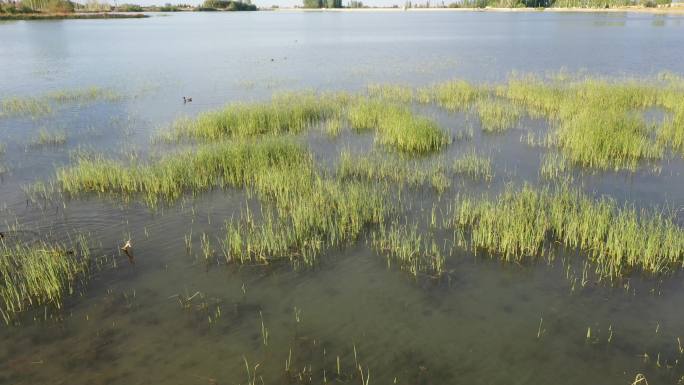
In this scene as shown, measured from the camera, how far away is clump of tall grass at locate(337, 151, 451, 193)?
41.1 ft

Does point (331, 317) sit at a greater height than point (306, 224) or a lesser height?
lesser

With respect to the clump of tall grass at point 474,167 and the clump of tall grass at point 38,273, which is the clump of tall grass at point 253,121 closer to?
the clump of tall grass at point 474,167

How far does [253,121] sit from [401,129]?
6161 millimetres

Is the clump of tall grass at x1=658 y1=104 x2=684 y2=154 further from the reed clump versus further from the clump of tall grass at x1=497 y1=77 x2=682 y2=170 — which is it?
the reed clump

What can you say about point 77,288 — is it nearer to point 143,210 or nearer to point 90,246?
point 90,246

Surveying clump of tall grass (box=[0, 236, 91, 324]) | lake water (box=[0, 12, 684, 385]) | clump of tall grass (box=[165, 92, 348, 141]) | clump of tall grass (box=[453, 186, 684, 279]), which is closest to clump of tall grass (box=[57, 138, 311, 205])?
lake water (box=[0, 12, 684, 385])

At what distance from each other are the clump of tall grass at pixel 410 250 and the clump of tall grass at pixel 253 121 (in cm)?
934

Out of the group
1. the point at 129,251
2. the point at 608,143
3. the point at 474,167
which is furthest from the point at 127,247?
the point at 608,143

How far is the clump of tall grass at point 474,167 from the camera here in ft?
42.5

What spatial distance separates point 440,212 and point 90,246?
8149 millimetres

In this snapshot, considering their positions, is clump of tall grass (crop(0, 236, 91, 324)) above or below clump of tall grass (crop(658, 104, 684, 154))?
below

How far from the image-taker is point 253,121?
17.9 meters

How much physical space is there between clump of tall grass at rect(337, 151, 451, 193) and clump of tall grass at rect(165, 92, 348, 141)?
17.1ft

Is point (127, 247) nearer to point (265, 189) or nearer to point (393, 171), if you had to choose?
point (265, 189)
